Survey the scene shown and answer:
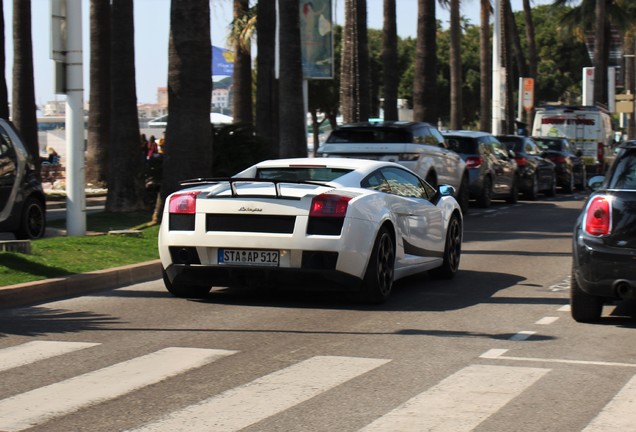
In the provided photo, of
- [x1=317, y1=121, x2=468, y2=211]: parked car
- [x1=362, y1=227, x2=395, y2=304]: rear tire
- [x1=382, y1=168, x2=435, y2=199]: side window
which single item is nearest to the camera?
[x1=362, y1=227, x2=395, y2=304]: rear tire

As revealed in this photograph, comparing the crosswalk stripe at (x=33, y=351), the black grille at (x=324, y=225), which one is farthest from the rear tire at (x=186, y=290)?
the crosswalk stripe at (x=33, y=351)

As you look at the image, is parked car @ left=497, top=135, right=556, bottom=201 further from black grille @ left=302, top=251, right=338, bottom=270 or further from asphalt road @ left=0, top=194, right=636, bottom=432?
black grille @ left=302, top=251, right=338, bottom=270

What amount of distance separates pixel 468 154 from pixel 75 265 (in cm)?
1507

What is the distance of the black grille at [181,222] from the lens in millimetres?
11555

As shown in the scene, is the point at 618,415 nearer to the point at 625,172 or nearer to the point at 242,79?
the point at 625,172

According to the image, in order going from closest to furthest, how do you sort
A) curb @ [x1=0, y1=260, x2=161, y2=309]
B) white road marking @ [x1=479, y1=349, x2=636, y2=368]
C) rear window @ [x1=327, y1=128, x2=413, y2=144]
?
white road marking @ [x1=479, y1=349, x2=636, y2=368], curb @ [x1=0, y1=260, x2=161, y2=309], rear window @ [x1=327, y1=128, x2=413, y2=144]

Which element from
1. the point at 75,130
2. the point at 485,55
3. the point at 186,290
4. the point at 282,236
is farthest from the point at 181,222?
the point at 485,55

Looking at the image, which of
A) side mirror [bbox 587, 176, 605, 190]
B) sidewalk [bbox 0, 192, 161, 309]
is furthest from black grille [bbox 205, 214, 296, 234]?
side mirror [bbox 587, 176, 605, 190]

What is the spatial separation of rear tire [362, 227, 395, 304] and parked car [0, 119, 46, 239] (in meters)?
7.33

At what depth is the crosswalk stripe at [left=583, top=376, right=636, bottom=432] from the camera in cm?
672

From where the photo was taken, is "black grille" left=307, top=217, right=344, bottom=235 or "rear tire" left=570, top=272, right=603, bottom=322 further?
"black grille" left=307, top=217, right=344, bottom=235

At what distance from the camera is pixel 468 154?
27359 millimetres

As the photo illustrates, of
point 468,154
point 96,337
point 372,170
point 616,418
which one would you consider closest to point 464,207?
point 468,154

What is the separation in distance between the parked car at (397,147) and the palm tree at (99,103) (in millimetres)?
10732
